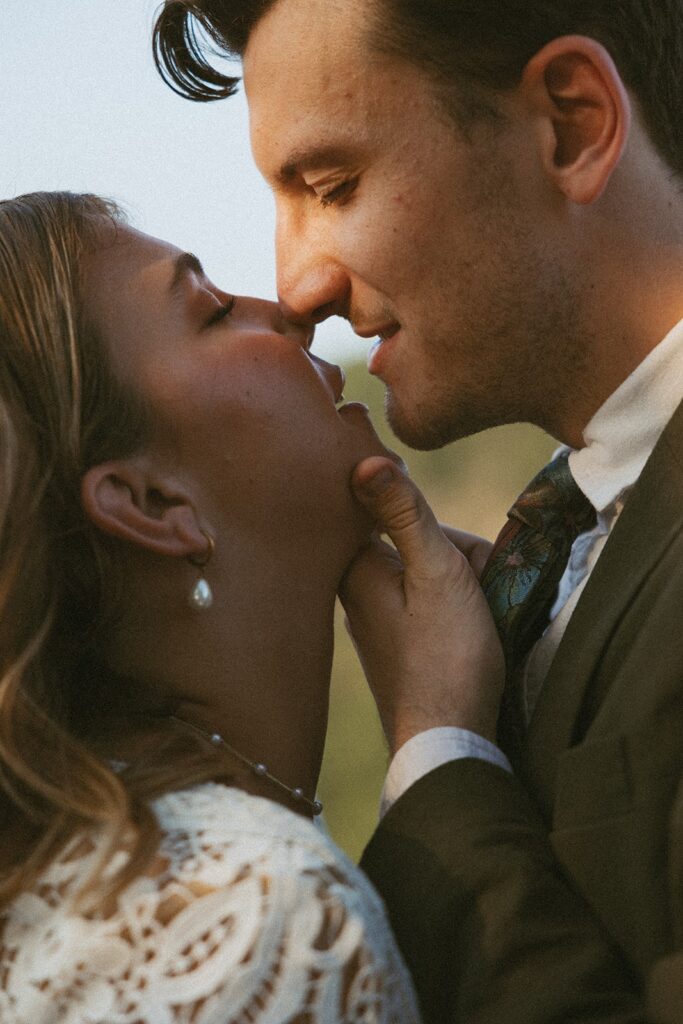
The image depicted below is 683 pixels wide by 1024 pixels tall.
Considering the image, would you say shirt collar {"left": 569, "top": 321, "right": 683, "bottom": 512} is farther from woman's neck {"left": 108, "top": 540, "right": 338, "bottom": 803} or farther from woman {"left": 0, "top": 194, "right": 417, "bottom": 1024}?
woman's neck {"left": 108, "top": 540, "right": 338, "bottom": 803}

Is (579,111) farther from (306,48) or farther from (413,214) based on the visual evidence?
(306,48)

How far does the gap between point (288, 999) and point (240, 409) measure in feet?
3.14

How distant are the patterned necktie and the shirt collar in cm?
8

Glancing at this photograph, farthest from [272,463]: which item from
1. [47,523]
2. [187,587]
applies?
[47,523]

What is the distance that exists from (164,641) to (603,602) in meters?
0.70

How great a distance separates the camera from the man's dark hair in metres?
2.29

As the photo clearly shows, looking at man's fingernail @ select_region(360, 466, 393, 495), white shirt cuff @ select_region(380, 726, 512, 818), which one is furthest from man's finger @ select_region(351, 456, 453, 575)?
white shirt cuff @ select_region(380, 726, 512, 818)

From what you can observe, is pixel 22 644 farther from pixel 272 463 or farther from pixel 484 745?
pixel 484 745

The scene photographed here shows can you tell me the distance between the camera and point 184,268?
216 centimetres

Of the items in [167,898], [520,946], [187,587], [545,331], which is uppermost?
[545,331]

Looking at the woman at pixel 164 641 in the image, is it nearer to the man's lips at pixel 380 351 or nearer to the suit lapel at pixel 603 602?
the man's lips at pixel 380 351

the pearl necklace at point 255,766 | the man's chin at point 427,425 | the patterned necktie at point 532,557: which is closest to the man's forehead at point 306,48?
the man's chin at point 427,425

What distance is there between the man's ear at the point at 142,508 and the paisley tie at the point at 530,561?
0.56m

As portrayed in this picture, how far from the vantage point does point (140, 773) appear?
5.77 ft
